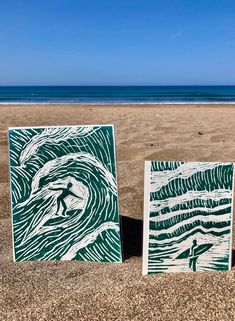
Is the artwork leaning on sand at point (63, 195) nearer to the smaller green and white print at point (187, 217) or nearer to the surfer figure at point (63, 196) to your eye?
the surfer figure at point (63, 196)

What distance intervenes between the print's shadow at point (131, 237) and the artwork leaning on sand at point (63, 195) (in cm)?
17

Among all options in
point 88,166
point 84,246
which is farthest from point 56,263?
point 88,166

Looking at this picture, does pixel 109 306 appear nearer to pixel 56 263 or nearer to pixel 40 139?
pixel 56 263

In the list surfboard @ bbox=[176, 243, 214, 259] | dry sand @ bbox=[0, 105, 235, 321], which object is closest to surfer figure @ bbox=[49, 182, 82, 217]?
dry sand @ bbox=[0, 105, 235, 321]

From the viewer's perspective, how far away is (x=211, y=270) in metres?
1.63

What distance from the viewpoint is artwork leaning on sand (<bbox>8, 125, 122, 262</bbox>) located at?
1742 mm

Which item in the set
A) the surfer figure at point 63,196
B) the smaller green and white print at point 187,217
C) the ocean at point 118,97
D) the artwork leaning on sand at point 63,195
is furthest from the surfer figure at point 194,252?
the ocean at point 118,97

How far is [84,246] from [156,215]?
0.36 meters

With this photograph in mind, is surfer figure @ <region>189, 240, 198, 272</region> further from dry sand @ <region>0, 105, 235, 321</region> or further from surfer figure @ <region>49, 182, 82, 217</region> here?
surfer figure @ <region>49, 182, 82, 217</region>

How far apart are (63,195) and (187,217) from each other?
0.53 m

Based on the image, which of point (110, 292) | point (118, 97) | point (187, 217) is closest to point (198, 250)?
point (187, 217)

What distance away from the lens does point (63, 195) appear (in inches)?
69.0

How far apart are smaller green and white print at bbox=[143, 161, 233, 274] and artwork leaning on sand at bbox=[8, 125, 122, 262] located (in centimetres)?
19

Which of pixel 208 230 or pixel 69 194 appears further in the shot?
pixel 69 194
